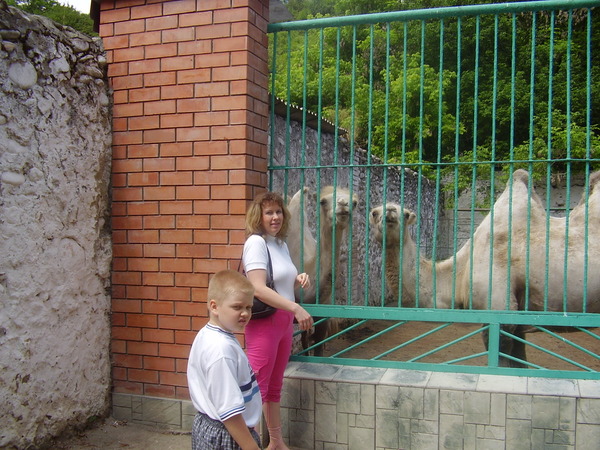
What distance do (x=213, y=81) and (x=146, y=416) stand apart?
243 centimetres

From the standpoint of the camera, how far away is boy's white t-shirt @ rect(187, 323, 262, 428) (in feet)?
6.86

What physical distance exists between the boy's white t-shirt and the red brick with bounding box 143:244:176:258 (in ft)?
5.63

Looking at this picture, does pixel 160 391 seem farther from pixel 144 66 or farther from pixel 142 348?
pixel 144 66

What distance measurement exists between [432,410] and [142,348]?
205 centimetres

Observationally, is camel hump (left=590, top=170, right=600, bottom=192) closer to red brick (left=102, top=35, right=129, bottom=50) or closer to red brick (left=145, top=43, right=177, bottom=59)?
red brick (left=145, top=43, right=177, bottom=59)

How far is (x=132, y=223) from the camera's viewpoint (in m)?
4.02

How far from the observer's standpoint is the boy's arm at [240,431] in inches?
82.3

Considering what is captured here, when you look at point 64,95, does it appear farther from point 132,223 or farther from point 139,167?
point 132,223

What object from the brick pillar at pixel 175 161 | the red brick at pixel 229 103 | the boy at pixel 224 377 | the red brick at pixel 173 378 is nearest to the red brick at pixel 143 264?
the brick pillar at pixel 175 161

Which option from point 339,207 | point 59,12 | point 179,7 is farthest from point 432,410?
point 59,12

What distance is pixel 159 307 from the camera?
393 cm

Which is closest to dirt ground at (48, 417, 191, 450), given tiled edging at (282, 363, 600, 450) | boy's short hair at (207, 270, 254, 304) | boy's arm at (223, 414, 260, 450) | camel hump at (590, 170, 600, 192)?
tiled edging at (282, 363, 600, 450)

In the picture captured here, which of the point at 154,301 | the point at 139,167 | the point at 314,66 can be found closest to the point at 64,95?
the point at 139,167

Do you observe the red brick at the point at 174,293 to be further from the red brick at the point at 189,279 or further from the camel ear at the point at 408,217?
the camel ear at the point at 408,217
